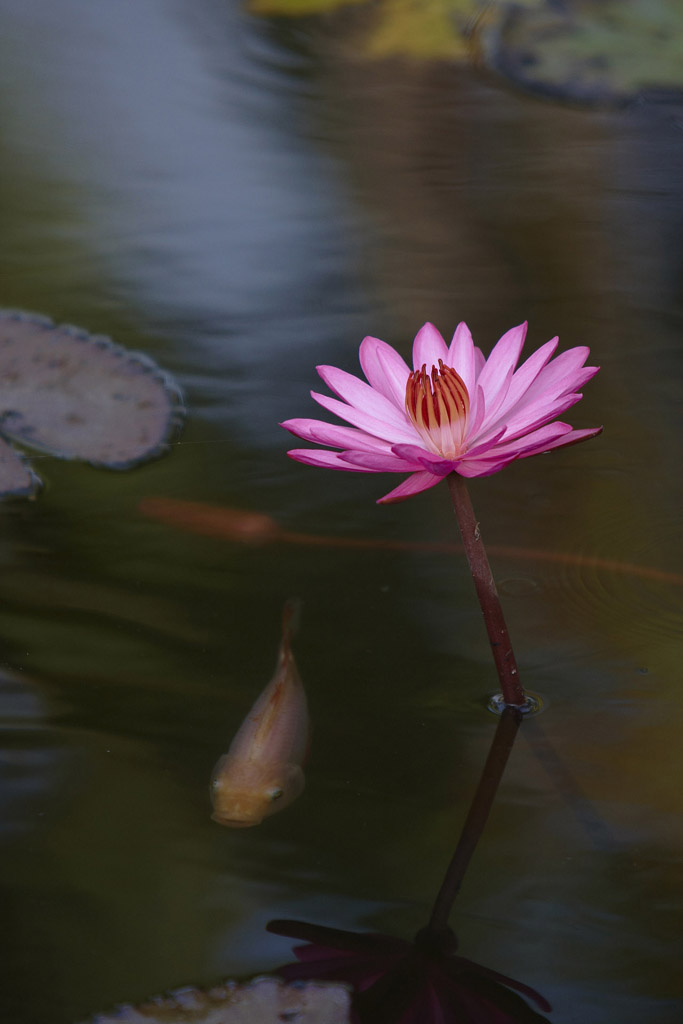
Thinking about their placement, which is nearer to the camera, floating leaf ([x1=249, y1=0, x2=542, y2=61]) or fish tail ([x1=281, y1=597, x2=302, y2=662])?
fish tail ([x1=281, y1=597, x2=302, y2=662])

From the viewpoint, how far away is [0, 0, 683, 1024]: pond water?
82cm

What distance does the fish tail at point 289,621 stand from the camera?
1.09 m

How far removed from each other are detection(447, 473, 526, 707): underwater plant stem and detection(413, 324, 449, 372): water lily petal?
18cm

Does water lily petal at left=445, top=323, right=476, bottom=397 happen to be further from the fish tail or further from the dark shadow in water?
the dark shadow in water

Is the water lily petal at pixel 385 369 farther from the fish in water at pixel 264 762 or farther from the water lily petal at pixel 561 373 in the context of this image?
the fish in water at pixel 264 762

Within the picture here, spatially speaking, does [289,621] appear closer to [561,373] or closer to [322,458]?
[322,458]

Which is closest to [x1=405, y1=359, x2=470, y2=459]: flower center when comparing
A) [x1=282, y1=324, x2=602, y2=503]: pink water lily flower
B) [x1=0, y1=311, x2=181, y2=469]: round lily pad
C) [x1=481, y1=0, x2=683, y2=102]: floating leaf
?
[x1=282, y1=324, x2=602, y2=503]: pink water lily flower

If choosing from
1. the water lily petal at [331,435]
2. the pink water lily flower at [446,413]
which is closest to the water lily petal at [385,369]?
the pink water lily flower at [446,413]

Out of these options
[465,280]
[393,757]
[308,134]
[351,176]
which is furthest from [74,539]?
[308,134]

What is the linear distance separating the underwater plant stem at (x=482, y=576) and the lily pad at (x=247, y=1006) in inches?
13.3

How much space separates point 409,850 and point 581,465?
714 millimetres

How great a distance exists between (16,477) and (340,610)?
1.82 ft

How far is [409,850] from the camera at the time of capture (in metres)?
0.88

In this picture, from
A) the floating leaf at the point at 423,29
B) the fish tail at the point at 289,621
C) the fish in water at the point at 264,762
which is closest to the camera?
the fish in water at the point at 264,762
